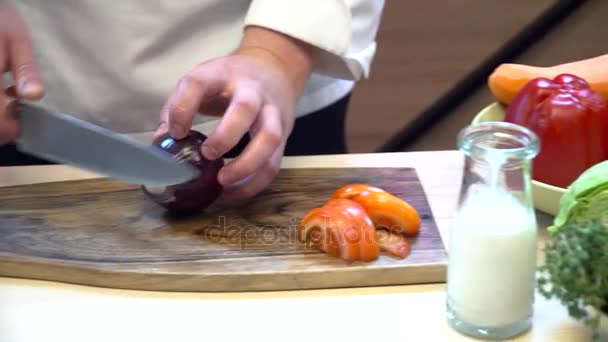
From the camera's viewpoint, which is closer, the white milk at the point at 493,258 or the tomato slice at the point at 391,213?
the white milk at the point at 493,258

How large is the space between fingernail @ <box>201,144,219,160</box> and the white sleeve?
0.17 metres

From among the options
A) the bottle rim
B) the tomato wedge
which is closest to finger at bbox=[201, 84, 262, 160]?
the tomato wedge

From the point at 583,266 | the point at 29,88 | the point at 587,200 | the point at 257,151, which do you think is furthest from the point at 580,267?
the point at 29,88

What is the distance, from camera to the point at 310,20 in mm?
857

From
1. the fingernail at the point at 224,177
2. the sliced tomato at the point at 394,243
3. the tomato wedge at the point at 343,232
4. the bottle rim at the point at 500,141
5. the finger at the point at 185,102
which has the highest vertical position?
the bottle rim at the point at 500,141

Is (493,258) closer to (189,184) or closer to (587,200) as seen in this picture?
(587,200)

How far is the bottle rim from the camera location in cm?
58

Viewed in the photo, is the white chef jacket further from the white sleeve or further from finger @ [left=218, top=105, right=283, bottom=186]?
finger @ [left=218, top=105, right=283, bottom=186]

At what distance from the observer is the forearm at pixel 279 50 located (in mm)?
854

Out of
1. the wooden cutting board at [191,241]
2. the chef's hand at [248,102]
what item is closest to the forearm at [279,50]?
the chef's hand at [248,102]

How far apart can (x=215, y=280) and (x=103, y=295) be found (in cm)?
11

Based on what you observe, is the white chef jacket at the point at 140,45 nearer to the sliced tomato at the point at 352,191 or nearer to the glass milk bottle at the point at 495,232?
the sliced tomato at the point at 352,191

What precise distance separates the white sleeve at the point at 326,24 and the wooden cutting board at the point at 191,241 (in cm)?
13

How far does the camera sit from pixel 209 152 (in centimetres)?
78
